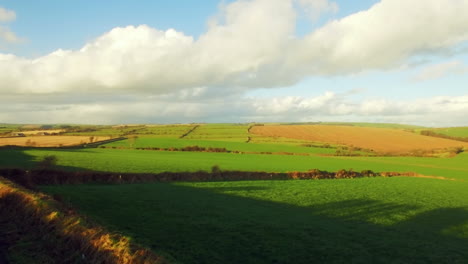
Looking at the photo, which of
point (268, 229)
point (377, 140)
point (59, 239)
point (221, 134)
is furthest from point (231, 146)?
point (59, 239)

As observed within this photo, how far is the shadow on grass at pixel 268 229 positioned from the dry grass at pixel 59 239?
54.2 inches

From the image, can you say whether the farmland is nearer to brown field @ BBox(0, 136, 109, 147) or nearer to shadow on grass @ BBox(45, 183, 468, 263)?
shadow on grass @ BBox(45, 183, 468, 263)

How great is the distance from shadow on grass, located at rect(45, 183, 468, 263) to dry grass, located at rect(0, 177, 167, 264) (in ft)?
4.51

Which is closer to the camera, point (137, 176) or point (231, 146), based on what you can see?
point (137, 176)

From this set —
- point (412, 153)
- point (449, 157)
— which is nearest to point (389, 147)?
point (412, 153)

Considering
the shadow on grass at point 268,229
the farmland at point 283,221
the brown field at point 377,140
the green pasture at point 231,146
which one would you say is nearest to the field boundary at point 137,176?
the farmland at point 283,221

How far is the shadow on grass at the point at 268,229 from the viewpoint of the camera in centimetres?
1173

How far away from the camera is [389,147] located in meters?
88.5

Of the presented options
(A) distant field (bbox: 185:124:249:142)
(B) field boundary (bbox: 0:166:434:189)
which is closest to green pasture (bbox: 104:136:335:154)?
(A) distant field (bbox: 185:124:249:142)

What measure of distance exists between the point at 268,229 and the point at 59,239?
8.44 meters

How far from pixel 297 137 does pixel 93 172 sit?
77.9m

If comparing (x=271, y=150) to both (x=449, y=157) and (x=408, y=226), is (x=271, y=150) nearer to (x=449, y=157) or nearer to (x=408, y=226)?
(x=449, y=157)

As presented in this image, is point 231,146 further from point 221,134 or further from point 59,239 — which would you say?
point 59,239

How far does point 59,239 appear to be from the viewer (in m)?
11.1
